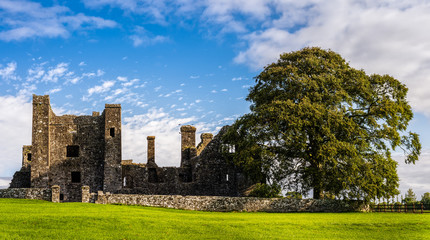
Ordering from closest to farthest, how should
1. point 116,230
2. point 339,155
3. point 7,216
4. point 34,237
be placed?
point 34,237
point 116,230
point 7,216
point 339,155

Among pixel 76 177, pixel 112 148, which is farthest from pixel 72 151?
pixel 112 148

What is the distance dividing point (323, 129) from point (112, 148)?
19879 mm

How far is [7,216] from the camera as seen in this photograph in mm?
23406

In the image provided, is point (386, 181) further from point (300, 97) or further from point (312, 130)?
point (300, 97)

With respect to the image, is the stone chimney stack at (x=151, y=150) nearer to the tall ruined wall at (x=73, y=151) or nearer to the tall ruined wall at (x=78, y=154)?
the tall ruined wall at (x=73, y=151)

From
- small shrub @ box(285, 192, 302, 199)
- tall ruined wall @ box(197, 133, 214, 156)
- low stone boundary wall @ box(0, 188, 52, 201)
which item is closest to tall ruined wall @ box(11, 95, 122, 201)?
low stone boundary wall @ box(0, 188, 52, 201)

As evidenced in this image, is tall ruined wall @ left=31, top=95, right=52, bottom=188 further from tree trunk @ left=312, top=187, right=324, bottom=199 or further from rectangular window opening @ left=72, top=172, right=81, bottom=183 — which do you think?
tree trunk @ left=312, top=187, right=324, bottom=199

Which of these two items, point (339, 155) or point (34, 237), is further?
point (339, 155)

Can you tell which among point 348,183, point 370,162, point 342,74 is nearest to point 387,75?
point 342,74

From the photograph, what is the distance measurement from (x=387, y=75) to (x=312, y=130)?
849 centimetres

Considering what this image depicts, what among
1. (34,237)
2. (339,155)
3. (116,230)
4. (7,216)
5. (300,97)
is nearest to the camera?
(34,237)

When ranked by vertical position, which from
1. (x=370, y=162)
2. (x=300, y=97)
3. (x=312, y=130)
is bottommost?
(x=370, y=162)

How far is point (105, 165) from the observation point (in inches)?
1706

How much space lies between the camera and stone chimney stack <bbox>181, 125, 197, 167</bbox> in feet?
148
